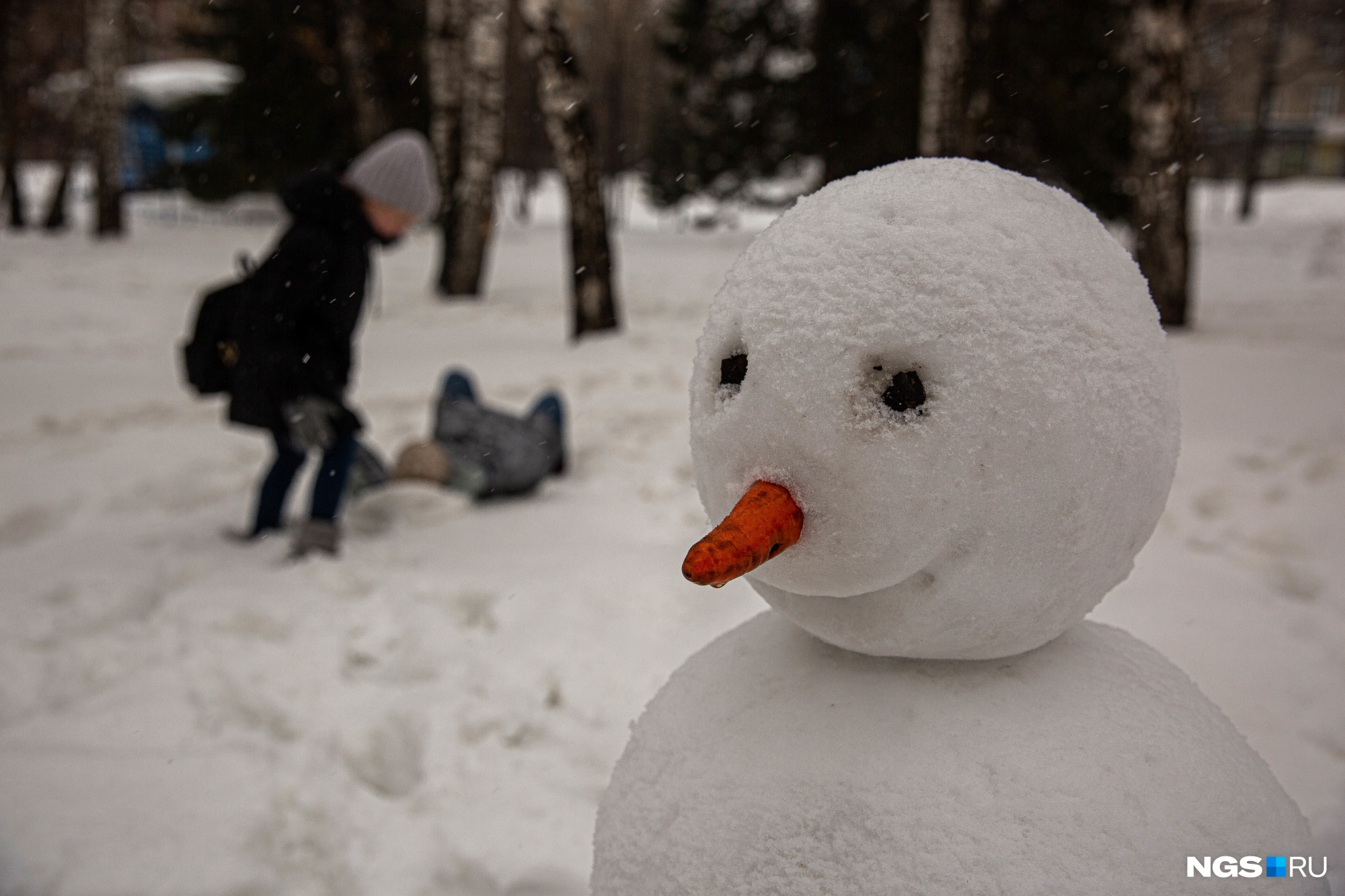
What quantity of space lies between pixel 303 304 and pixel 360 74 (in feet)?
27.5

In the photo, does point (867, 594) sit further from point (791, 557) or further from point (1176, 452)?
point (1176, 452)

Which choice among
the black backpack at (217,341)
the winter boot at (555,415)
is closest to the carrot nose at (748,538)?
the black backpack at (217,341)

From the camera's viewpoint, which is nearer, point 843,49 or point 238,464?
point 238,464

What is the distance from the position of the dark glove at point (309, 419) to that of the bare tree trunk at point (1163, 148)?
5.36m

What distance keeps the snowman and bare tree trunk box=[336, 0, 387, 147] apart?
10.4 meters

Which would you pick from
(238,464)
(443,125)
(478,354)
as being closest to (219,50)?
(443,125)

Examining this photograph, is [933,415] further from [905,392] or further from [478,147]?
[478,147]

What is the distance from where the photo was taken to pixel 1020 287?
991mm

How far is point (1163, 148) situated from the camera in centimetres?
616

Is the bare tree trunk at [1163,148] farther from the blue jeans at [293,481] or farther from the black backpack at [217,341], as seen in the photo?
the black backpack at [217,341]

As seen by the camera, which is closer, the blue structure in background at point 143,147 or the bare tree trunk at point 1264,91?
the bare tree trunk at point 1264,91

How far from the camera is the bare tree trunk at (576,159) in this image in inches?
253

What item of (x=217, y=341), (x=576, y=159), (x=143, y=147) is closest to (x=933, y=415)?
(x=217, y=341)

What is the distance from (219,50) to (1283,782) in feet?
52.4
